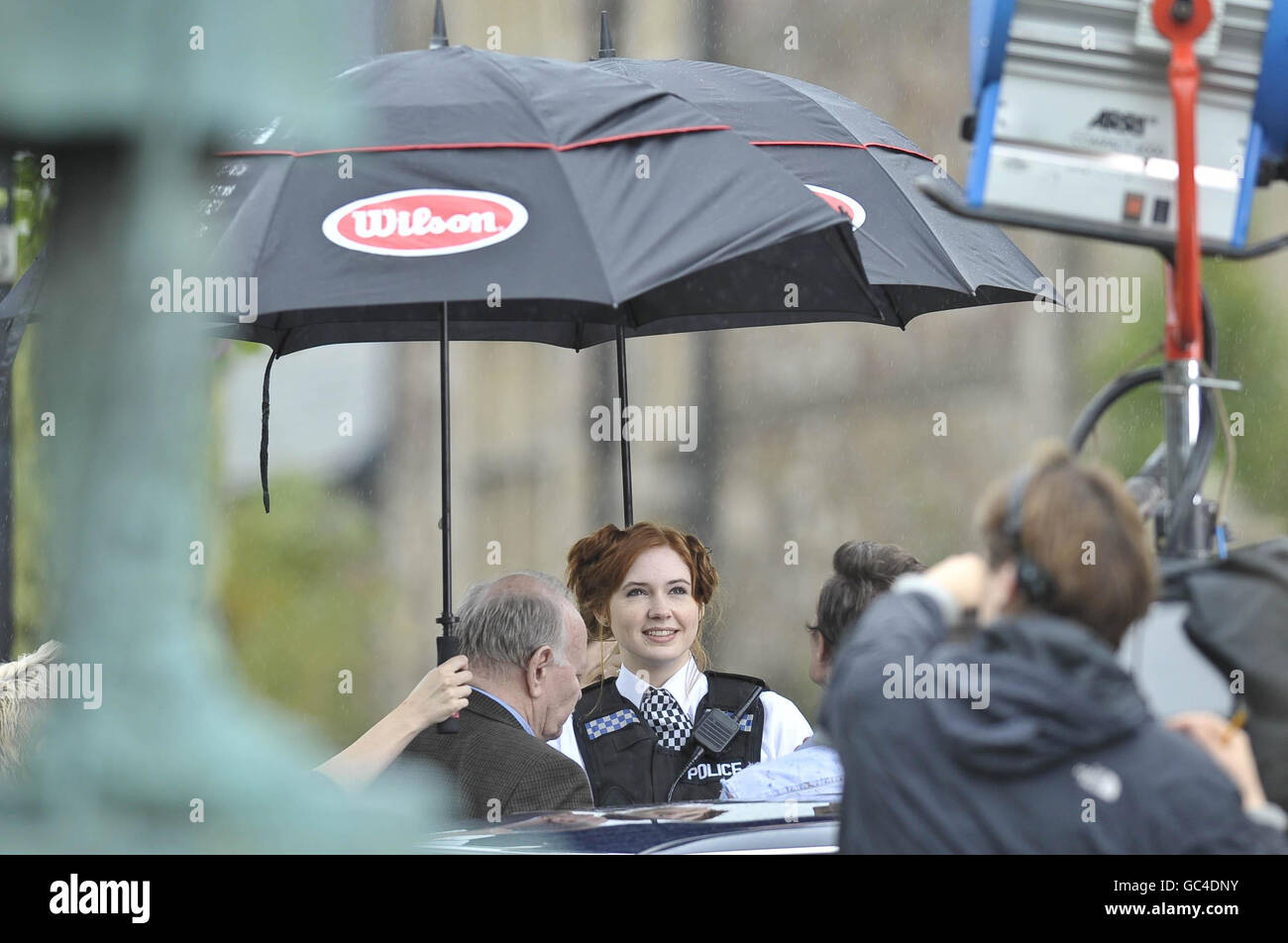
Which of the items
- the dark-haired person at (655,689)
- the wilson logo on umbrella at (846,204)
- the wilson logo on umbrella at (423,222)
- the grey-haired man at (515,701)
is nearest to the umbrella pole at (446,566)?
the grey-haired man at (515,701)

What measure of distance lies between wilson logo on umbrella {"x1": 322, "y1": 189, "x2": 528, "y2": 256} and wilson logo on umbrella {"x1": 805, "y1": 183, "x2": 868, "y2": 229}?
3.52 feet

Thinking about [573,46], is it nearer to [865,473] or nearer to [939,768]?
[865,473]

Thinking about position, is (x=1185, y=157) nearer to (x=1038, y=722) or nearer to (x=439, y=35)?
(x=1038, y=722)

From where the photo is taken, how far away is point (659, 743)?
449 cm

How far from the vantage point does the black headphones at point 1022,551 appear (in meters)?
1.88

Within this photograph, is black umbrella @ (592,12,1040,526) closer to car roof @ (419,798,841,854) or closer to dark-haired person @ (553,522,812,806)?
dark-haired person @ (553,522,812,806)

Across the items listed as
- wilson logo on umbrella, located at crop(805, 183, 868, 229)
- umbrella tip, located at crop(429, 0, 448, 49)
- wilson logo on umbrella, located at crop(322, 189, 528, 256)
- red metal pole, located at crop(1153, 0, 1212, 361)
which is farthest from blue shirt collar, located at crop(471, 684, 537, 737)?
red metal pole, located at crop(1153, 0, 1212, 361)

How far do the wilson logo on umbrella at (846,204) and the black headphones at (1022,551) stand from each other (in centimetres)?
227

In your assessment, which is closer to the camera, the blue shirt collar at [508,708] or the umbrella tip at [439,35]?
the blue shirt collar at [508,708]

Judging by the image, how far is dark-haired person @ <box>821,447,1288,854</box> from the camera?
70.1 inches

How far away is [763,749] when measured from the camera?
462 cm

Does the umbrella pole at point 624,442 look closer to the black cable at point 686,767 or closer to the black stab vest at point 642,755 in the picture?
the black stab vest at point 642,755

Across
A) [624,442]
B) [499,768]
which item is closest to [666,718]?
[499,768]
